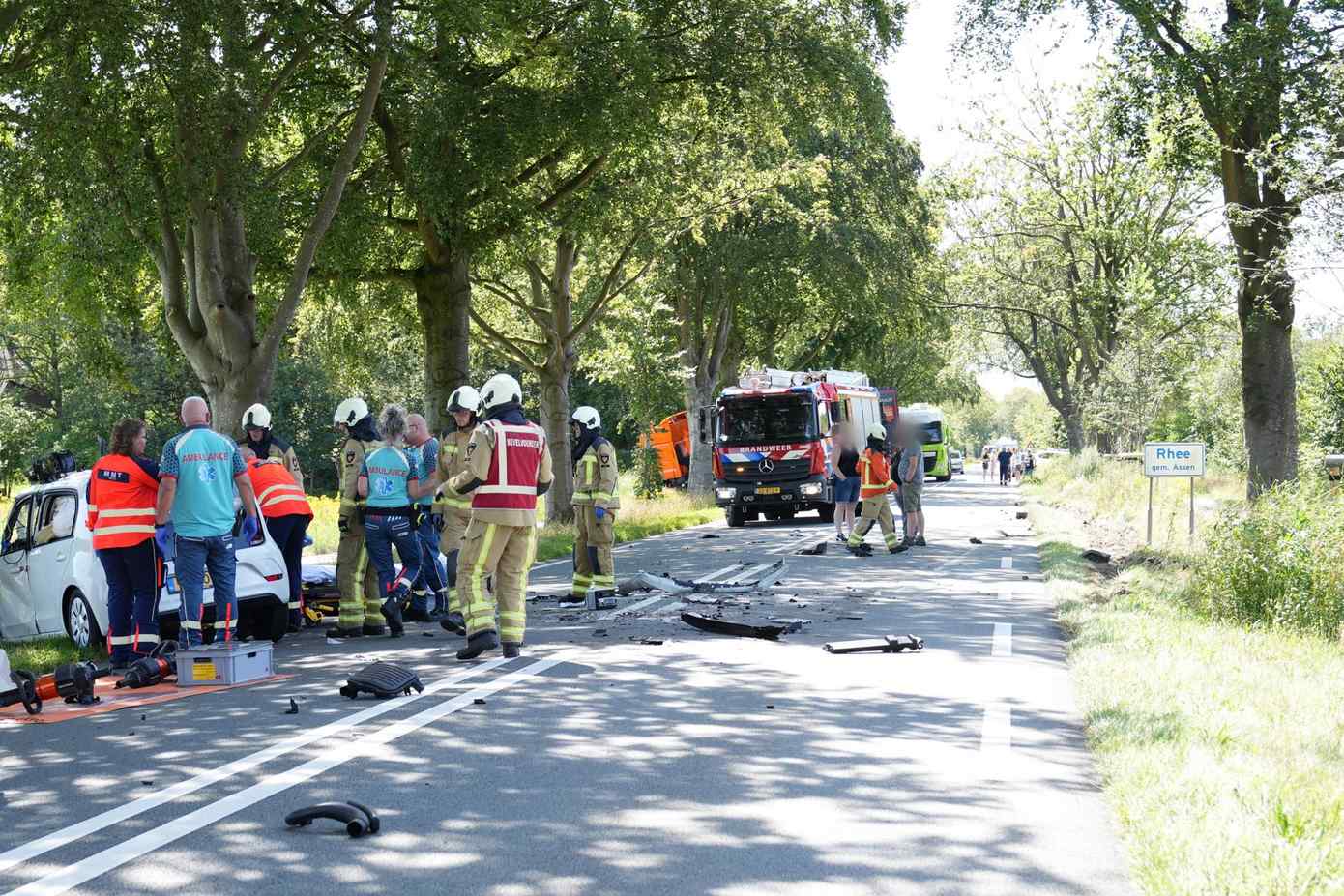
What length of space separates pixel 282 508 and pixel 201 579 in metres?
1.88

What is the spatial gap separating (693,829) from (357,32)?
13.6 meters

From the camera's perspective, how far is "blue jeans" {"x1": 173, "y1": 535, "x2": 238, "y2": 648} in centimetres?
997

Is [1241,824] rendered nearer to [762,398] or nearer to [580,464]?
[580,464]

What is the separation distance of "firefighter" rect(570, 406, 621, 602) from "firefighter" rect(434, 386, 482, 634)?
1334 mm

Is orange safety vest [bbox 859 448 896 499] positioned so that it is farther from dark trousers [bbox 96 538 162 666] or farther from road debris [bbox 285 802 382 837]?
road debris [bbox 285 802 382 837]

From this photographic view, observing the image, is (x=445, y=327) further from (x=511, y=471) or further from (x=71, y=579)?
(x=511, y=471)

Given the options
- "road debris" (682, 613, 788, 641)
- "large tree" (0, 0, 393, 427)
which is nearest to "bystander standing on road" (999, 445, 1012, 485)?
"large tree" (0, 0, 393, 427)

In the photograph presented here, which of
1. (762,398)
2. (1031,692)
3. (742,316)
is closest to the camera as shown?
(1031,692)

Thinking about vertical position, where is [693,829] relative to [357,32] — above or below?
below

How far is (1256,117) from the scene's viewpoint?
1688 cm

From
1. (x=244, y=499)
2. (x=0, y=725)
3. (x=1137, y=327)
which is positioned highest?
(x=1137, y=327)

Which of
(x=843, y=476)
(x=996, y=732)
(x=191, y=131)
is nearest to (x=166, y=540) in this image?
(x=996, y=732)

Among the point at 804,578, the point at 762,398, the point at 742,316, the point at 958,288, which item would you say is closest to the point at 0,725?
the point at 804,578

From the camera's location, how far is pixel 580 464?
13.8 meters
